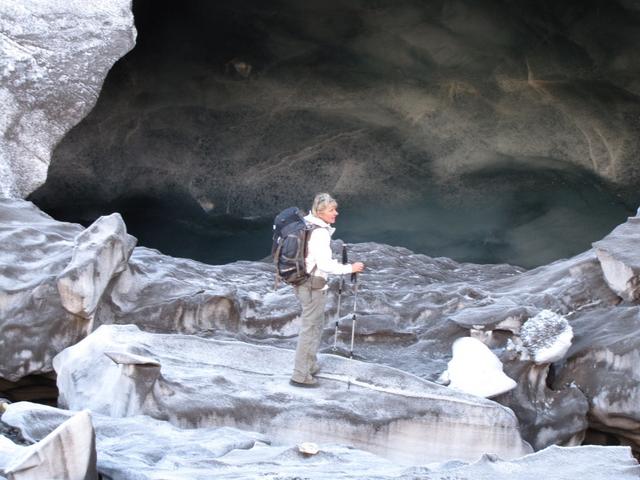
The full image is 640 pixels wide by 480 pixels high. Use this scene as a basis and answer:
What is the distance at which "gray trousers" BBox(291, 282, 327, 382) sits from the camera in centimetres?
548

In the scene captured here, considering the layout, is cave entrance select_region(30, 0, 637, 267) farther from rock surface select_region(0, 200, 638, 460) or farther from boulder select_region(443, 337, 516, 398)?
boulder select_region(443, 337, 516, 398)

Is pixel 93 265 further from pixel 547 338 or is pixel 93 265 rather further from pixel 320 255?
pixel 547 338

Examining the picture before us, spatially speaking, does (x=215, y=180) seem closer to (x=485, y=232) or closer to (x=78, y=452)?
(x=485, y=232)

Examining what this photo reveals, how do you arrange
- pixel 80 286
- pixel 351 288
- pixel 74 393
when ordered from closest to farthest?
pixel 74 393 < pixel 80 286 < pixel 351 288

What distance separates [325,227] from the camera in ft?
17.8

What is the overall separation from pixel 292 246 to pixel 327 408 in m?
0.91

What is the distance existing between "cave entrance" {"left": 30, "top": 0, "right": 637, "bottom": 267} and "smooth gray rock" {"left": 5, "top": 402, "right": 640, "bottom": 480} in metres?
6.49

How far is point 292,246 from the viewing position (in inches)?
211

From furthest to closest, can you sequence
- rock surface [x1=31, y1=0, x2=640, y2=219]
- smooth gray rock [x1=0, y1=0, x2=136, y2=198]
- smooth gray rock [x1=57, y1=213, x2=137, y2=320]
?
rock surface [x1=31, y1=0, x2=640, y2=219] < smooth gray rock [x1=0, y1=0, x2=136, y2=198] < smooth gray rock [x1=57, y1=213, x2=137, y2=320]

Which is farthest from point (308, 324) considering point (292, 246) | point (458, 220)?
point (458, 220)

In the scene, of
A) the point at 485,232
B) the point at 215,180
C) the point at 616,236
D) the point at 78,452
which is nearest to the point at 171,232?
the point at 215,180

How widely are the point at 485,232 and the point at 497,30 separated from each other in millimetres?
2034

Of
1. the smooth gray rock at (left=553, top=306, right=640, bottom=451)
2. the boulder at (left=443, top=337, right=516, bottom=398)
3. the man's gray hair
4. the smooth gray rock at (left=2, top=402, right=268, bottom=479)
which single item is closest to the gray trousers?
the man's gray hair

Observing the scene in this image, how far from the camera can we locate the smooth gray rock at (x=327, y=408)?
18.7ft
